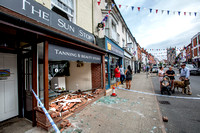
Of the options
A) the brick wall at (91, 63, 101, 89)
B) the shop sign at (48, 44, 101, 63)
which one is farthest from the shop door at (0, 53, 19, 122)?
the brick wall at (91, 63, 101, 89)

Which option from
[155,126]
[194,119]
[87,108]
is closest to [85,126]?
[87,108]

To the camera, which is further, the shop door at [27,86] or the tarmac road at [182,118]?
the shop door at [27,86]

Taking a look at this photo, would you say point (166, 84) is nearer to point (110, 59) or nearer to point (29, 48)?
point (110, 59)

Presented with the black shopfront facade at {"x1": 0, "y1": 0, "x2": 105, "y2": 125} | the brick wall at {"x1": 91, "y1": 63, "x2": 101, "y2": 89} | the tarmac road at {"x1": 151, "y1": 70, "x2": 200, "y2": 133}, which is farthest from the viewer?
the brick wall at {"x1": 91, "y1": 63, "x2": 101, "y2": 89}

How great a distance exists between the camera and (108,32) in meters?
9.09

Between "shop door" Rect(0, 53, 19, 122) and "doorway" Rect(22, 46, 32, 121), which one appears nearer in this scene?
"shop door" Rect(0, 53, 19, 122)

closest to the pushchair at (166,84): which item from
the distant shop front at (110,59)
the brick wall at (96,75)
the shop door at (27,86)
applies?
the distant shop front at (110,59)

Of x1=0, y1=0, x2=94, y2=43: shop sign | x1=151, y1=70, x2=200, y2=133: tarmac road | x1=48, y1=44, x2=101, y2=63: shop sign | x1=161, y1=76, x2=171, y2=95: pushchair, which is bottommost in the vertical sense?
x1=151, y1=70, x2=200, y2=133: tarmac road

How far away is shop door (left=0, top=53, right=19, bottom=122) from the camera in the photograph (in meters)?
3.21

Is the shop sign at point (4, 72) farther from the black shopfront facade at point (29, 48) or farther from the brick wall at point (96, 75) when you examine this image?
the brick wall at point (96, 75)

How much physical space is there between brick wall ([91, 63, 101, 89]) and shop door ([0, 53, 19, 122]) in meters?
3.97

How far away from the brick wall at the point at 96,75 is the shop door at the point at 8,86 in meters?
3.97

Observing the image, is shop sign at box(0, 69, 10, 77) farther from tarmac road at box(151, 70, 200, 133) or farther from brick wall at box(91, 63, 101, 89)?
tarmac road at box(151, 70, 200, 133)

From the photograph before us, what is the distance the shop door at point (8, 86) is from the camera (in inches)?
126
